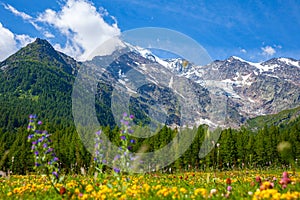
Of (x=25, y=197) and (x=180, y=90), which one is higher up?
(x=180, y=90)

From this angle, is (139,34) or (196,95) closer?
(139,34)

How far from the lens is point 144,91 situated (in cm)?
1571

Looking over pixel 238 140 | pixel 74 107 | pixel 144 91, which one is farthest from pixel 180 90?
pixel 238 140

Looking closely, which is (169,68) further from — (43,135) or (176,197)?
(176,197)

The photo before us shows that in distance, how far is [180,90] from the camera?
13.6m

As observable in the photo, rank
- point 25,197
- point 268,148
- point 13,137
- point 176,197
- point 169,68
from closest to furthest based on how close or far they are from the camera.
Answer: point 176,197
point 25,197
point 169,68
point 268,148
point 13,137

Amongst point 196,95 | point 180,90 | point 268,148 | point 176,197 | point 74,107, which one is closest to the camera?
point 176,197

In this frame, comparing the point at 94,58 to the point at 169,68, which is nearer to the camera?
the point at 94,58

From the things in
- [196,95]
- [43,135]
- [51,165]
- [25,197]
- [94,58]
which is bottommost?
[25,197]

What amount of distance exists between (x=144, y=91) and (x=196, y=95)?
3.76 metres

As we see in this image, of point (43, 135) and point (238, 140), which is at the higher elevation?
point (238, 140)

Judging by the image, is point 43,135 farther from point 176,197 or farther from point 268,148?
point 268,148

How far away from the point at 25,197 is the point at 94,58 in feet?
26.1

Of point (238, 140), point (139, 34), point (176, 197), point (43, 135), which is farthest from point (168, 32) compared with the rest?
point (238, 140)
